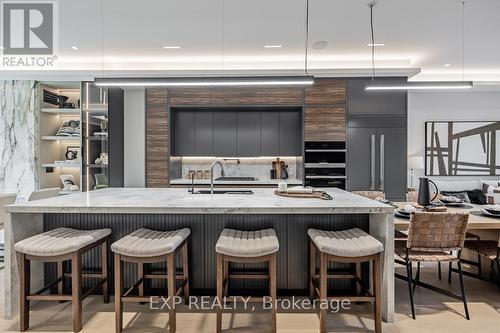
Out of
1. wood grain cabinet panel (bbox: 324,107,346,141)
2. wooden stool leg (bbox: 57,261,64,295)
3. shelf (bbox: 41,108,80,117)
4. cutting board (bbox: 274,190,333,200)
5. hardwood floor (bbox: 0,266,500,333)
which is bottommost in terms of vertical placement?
hardwood floor (bbox: 0,266,500,333)

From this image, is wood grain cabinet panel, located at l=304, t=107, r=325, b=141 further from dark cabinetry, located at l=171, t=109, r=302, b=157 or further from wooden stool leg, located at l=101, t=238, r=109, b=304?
wooden stool leg, located at l=101, t=238, r=109, b=304

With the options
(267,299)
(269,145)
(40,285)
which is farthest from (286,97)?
(40,285)

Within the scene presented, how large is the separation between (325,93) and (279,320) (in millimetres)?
3734

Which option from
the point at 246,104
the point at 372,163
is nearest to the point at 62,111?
the point at 246,104

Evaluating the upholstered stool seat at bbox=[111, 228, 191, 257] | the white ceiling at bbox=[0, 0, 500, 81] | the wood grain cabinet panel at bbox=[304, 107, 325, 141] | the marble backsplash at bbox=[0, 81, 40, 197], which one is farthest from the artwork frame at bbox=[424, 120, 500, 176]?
the marble backsplash at bbox=[0, 81, 40, 197]

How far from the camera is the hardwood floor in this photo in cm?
225

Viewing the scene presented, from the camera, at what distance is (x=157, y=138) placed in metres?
5.14

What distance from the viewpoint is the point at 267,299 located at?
2.12 m

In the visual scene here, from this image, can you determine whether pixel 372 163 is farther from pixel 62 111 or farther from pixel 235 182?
pixel 62 111

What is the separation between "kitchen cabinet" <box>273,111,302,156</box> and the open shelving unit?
11.5ft

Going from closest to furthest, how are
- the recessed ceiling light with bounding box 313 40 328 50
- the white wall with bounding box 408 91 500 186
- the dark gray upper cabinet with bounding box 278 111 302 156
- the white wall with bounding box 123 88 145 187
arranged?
the recessed ceiling light with bounding box 313 40 328 50 < the white wall with bounding box 123 88 145 187 < the dark gray upper cabinet with bounding box 278 111 302 156 < the white wall with bounding box 408 91 500 186

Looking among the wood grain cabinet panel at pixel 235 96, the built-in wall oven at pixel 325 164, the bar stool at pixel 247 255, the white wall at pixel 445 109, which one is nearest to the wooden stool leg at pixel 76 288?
the bar stool at pixel 247 255

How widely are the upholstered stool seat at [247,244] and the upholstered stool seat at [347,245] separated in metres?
0.34

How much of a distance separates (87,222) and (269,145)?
11.3 feet
